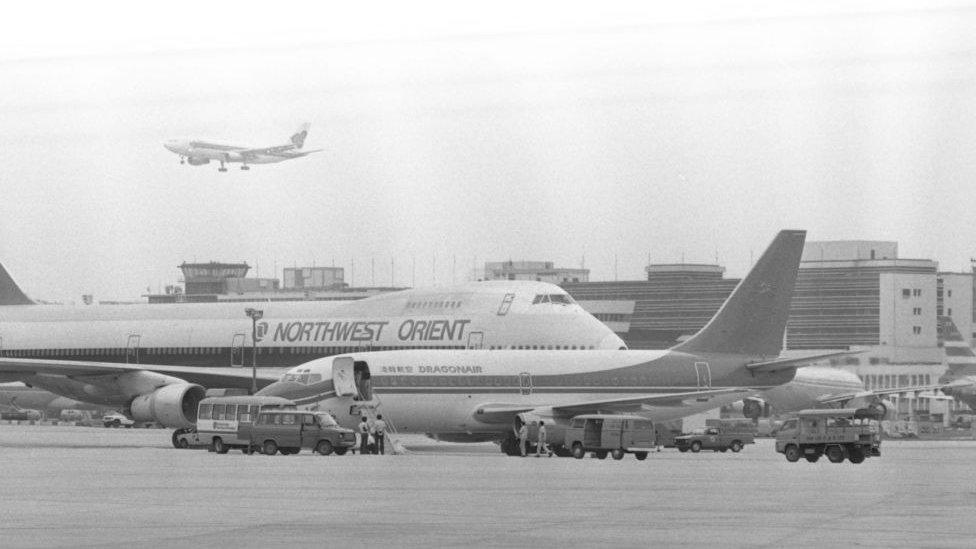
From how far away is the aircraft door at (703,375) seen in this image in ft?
195

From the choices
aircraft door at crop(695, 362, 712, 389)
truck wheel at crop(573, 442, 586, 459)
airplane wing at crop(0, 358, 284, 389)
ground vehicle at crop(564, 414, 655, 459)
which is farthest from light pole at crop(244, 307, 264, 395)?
ground vehicle at crop(564, 414, 655, 459)

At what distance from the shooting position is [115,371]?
65.9 metres

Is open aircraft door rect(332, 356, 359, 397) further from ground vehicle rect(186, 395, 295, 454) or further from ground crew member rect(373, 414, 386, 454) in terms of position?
ground crew member rect(373, 414, 386, 454)

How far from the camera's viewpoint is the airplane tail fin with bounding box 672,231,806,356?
6153cm

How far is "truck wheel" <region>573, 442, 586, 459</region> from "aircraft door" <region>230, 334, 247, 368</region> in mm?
31998

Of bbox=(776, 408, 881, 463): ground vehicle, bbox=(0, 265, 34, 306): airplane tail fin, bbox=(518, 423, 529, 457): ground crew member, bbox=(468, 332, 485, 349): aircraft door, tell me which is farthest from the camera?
bbox=(0, 265, 34, 306): airplane tail fin

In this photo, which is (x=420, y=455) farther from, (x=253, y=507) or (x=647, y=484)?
(x=253, y=507)

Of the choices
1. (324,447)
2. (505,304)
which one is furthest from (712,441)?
(324,447)

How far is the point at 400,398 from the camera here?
188ft

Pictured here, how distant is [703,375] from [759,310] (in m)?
4.28

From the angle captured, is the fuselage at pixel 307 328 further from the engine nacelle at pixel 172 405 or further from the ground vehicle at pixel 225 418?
the ground vehicle at pixel 225 418

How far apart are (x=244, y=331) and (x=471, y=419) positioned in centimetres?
2664

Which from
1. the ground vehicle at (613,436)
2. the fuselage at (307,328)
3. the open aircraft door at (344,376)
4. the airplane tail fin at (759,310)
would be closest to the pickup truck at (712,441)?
the airplane tail fin at (759,310)

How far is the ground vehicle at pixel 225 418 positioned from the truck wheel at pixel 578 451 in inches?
384
